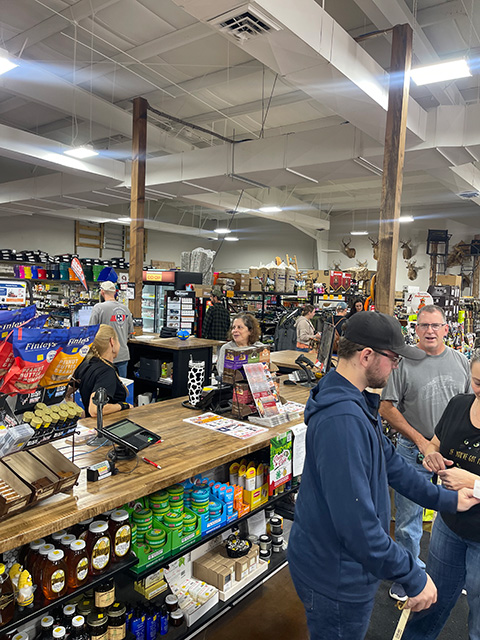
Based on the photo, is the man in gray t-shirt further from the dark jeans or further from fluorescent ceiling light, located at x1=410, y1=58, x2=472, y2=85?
the dark jeans

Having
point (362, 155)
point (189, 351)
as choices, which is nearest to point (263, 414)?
point (189, 351)

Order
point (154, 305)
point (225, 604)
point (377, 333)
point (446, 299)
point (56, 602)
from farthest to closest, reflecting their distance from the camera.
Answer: point (154, 305) → point (446, 299) → point (225, 604) → point (56, 602) → point (377, 333)

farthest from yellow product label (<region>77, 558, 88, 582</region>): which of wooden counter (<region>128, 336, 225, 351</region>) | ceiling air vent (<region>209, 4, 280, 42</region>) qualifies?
wooden counter (<region>128, 336, 225, 351</region>)

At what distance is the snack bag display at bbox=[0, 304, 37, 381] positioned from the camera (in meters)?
1.56

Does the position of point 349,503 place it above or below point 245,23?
below

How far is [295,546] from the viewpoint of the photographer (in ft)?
5.18

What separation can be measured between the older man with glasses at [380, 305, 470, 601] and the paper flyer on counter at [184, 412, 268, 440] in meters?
0.85

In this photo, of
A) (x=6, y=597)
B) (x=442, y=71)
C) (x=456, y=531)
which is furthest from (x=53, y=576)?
(x=442, y=71)

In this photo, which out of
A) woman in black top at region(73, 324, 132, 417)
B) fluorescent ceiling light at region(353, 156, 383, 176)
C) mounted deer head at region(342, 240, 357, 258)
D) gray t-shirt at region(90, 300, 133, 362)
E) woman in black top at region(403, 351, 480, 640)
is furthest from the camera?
mounted deer head at region(342, 240, 357, 258)

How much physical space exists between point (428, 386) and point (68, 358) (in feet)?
7.01

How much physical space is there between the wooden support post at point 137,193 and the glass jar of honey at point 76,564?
19.2ft

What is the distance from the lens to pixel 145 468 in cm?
203

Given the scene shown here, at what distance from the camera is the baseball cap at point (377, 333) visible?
58.5 inches

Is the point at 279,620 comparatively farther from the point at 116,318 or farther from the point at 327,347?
the point at 116,318
